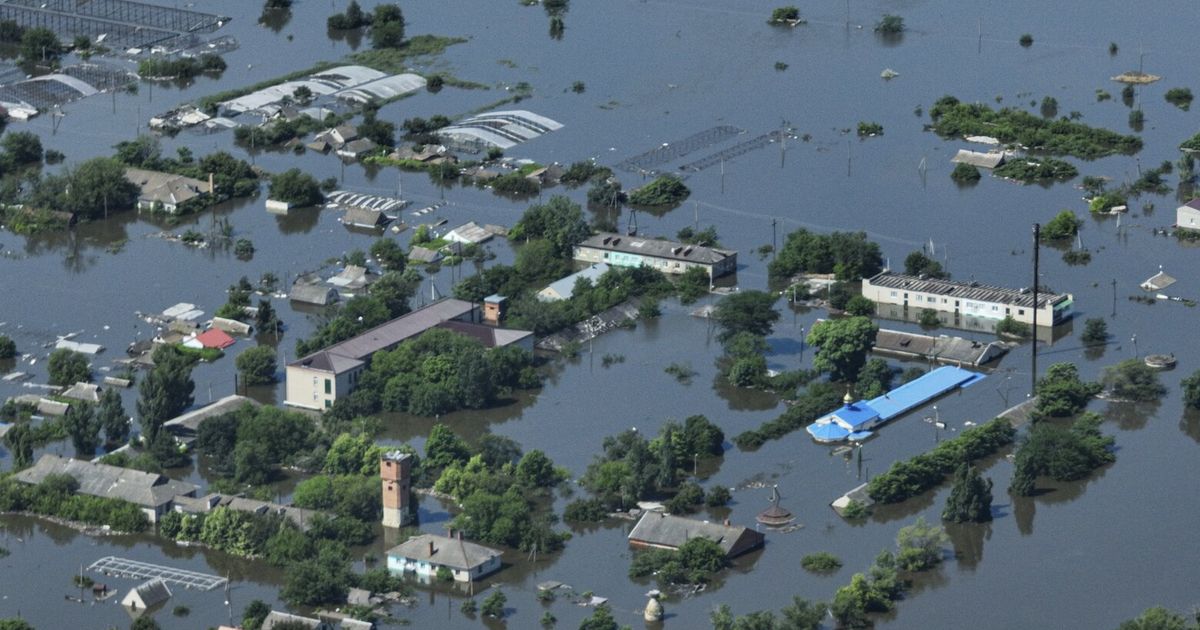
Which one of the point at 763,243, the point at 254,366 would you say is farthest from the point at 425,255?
the point at 254,366

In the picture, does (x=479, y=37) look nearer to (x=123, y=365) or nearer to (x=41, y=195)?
(x=41, y=195)

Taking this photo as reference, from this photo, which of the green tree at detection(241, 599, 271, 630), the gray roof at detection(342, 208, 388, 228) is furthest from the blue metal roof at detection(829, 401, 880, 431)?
the gray roof at detection(342, 208, 388, 228)

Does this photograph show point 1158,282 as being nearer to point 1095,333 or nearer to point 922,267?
point 1095,333

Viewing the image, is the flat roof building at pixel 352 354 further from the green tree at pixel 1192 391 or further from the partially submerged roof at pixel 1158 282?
the partially submerged roof at pixel 1158 282

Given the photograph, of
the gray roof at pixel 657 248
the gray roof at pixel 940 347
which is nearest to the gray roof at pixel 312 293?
the gray roof at pixel 657 248

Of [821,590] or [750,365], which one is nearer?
[821,590]

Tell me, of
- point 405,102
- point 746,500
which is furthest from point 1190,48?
point 746,500
